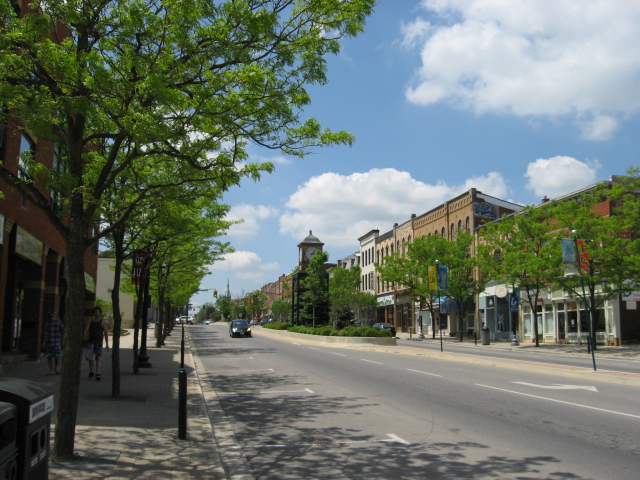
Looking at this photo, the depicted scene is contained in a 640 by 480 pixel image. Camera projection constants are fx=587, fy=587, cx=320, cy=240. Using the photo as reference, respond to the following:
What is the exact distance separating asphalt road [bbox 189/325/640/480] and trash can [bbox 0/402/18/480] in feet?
13.9

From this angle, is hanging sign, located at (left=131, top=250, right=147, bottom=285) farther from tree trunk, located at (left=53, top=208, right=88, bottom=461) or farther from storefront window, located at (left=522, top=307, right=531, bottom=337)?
storefront window, located at (left=522, top=307, right=531, bottom=337)

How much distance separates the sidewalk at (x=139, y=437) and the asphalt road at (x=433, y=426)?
2.06 ft

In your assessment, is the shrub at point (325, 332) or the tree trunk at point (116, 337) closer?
the tree trunk at point (116, 337)

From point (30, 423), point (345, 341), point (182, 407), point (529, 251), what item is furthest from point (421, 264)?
point (30, 423)

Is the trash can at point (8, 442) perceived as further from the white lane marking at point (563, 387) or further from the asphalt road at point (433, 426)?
the white lane marking at point (563, 387)

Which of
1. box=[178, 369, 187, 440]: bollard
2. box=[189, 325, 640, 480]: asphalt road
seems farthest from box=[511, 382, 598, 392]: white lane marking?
box=[178, 369, 187, 440]: bollard

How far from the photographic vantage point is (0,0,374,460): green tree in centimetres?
736

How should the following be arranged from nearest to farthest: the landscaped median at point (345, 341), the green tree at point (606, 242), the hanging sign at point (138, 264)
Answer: the hanging sign at point (138, 264) → the green tree at point (606, 242) → the landscaped median at point (345, 341)

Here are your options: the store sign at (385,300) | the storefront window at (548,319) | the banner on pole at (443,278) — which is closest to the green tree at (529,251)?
the banner on pole at (443,278)

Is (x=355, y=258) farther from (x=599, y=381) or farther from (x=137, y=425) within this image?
(x=137, y=425)

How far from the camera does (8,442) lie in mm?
2873

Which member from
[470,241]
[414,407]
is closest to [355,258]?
[470,241]

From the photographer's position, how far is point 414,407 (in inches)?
442

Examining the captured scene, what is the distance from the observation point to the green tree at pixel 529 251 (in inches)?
1240
